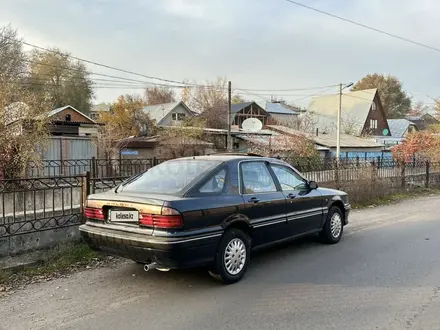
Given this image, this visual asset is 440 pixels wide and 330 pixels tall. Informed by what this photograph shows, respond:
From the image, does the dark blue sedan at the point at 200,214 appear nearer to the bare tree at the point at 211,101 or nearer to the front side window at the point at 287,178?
the front side window at the point at 287,178

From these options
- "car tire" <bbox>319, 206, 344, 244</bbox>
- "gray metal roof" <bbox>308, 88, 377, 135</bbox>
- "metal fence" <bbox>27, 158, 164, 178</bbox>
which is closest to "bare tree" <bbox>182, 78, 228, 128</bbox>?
"gray metal roof" <bbox>308, 88, 377, 135</bbox>

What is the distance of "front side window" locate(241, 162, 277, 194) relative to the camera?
17.5 feet

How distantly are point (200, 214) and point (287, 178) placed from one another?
219 cm

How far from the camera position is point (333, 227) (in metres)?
6.90

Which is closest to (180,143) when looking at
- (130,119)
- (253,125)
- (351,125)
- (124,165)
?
(253,125)

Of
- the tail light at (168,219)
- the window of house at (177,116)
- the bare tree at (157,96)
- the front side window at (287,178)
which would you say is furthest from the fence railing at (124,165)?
the bare tree at (157,96)

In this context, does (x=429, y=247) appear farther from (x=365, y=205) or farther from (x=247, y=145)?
(x=247, y=145)

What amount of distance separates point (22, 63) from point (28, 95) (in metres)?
21.7

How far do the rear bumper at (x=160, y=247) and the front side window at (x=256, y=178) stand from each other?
0.98 metres

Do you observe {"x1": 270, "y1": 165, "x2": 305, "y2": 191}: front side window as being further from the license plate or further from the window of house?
the window of house

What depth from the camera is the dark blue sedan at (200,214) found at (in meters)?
4.32

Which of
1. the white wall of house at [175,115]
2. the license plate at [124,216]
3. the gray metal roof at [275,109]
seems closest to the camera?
the license plate at [124,216]

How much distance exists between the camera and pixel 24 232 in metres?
5.61

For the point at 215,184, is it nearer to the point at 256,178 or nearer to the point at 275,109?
the point at 256,178
